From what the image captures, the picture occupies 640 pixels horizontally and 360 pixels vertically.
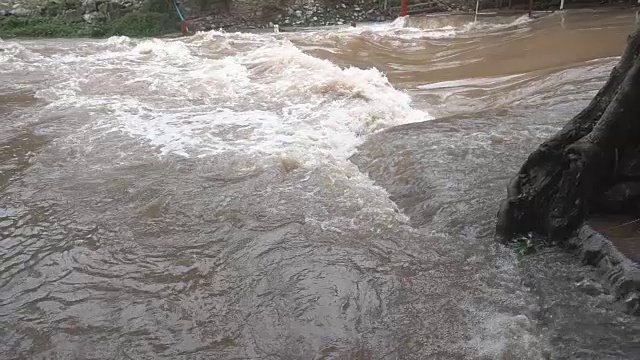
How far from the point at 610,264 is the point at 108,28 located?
21.6 meters

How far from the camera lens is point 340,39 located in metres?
16.3

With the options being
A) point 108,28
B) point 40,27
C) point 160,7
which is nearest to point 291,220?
point 160,7

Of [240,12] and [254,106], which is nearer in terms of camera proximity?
[254,106]

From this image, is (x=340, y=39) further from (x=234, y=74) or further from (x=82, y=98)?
(x=82, y=98)

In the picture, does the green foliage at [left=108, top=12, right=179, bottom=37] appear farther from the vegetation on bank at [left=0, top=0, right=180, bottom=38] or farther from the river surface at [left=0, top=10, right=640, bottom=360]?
the river surface at [left=0, top=10, right=640, bottom=360]

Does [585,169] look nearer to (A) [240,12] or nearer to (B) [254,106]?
(B) [254,106]

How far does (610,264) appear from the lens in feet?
13.0

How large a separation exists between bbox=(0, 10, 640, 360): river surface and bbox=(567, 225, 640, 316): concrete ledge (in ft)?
0.31

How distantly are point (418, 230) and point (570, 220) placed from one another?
139 centimetres

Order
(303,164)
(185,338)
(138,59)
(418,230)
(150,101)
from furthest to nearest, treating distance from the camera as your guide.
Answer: (138,59) → (150,101) → (303,164) → (418,230) → (185,338)

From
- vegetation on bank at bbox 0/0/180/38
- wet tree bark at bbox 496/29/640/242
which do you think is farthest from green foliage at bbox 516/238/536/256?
vegetation on bank at bbox 0/0/180/38

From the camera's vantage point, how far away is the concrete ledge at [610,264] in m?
3.66

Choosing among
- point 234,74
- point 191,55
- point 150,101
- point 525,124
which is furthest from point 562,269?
point 191,55

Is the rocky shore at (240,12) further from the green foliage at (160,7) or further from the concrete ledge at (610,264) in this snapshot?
the concrete ledge at (610,264)
